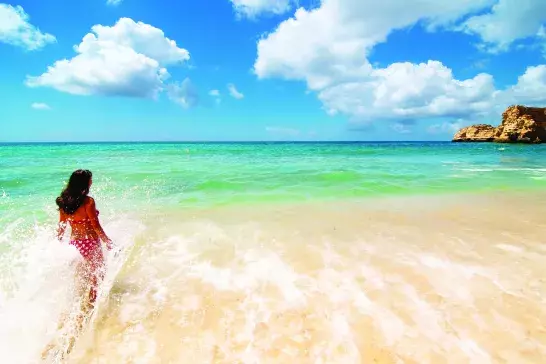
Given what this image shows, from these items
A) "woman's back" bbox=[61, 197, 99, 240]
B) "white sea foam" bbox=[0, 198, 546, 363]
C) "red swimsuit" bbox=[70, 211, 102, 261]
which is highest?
"woman's back" bbox=[61, 197, 99, 240]

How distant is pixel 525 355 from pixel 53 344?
16.4 feet

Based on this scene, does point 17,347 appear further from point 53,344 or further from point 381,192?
point 381,192

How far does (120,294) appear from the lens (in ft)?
15.5

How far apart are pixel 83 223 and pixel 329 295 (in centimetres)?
363

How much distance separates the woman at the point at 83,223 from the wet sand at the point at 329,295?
1.38 ft

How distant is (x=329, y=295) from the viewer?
4.57m

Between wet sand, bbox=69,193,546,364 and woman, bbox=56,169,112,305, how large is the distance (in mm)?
421

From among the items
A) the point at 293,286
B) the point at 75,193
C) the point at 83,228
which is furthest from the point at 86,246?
the point at 293,286

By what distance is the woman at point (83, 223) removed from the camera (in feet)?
15.1

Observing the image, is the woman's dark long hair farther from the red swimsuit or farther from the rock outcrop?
the rock outcrop

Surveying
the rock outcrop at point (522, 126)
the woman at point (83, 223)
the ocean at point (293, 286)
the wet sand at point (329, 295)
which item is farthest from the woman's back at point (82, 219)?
the rock outcrop at point (522, 126)

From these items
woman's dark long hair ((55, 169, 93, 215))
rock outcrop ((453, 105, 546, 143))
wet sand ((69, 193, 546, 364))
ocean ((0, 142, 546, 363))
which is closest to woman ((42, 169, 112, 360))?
woman's dark long hair ((55, 169, 93, 215))

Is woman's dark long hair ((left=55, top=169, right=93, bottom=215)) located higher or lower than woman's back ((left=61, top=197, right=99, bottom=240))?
higher

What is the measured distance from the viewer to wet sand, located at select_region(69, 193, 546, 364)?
3.53 metres
